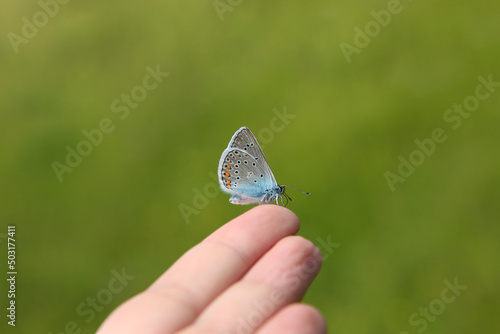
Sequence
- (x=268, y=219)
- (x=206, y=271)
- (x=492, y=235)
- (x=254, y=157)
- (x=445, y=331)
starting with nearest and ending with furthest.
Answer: (x=206, y=271) → (x=268, y=219) → (x=254, y=157) → (x=445, y=331) → (x=492, y=235)

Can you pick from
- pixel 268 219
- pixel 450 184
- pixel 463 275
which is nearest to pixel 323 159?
pixel 450 184

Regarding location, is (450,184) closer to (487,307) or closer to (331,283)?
(487,307)

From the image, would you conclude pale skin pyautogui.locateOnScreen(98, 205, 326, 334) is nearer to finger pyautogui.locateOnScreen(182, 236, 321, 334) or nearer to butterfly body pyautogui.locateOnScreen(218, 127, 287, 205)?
finger pyautogui.locateOnScreen(182, 236, 321, 334)

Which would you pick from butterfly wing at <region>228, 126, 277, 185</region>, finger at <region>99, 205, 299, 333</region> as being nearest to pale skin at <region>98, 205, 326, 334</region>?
finger at <region>99, 205, 299, 333</region>

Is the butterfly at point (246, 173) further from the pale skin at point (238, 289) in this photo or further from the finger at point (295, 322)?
the finger at point (295, 322)

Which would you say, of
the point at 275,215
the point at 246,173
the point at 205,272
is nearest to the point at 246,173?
the point at 246,173

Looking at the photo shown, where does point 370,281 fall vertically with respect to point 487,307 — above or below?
above

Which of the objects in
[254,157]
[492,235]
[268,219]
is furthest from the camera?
[492,235]

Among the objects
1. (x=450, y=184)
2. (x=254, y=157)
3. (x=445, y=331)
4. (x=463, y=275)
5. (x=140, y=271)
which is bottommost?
(x=445, y=331)

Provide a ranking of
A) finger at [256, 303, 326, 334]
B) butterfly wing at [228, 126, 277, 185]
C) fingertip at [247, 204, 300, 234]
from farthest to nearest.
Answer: butterfly wing at [228, 126, 277, 185], fingertip at [247, 204, 300, 234], finger at [256, 303, 326, 334]
